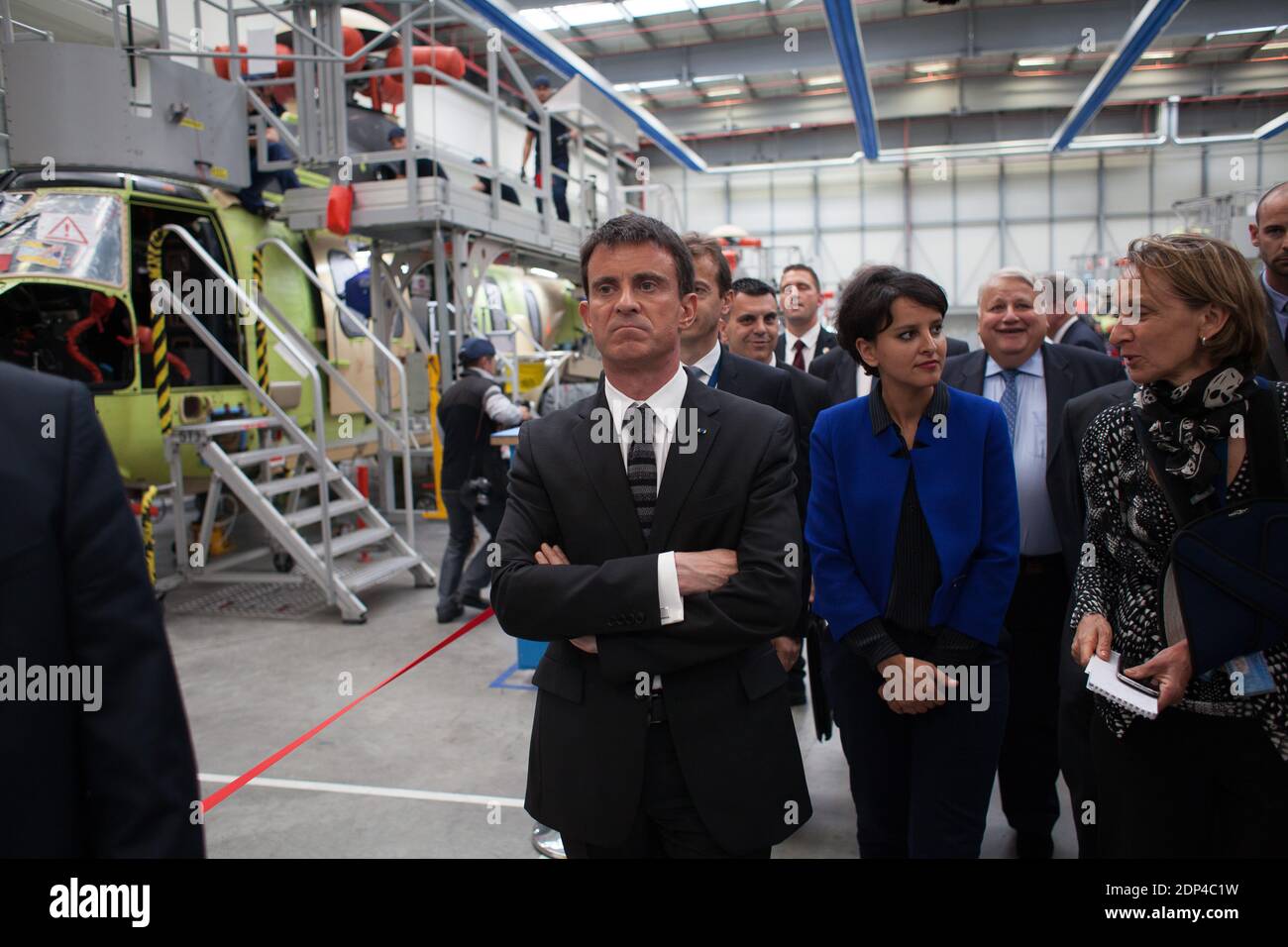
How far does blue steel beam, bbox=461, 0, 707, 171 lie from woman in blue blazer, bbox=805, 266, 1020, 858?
9.63m

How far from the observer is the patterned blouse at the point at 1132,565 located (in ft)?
6.07

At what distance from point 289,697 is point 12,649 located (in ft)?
14.8

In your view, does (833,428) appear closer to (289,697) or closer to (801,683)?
(801,683)

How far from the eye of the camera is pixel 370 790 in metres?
4.12

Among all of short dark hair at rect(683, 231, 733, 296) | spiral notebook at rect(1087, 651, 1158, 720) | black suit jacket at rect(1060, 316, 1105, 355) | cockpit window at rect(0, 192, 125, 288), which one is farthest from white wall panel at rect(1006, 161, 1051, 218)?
spiral notebook at rect(1087, 651, 1158, 720)

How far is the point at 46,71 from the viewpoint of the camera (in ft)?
20.9

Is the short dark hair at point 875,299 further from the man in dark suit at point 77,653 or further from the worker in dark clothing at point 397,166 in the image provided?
the worker in dark clothing at point 397,166

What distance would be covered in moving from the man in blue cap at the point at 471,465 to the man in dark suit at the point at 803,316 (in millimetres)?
2052

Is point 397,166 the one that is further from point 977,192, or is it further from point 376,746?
point 977,192

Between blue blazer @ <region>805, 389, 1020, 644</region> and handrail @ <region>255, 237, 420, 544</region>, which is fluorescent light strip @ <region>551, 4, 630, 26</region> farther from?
blue blazer @ <region>805, 389, 1020, 644</region>

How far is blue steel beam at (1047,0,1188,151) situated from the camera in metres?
11.6

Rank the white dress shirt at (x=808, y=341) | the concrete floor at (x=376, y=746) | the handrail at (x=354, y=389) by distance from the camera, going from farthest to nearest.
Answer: the handrail at (x=354, y=389)
the white dress shirt at (x=808, y=341)
the concrete floor at (x=376, y=746)

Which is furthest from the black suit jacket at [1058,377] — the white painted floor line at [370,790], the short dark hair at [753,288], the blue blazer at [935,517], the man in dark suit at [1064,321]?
the white painted floor line at [370,790]
